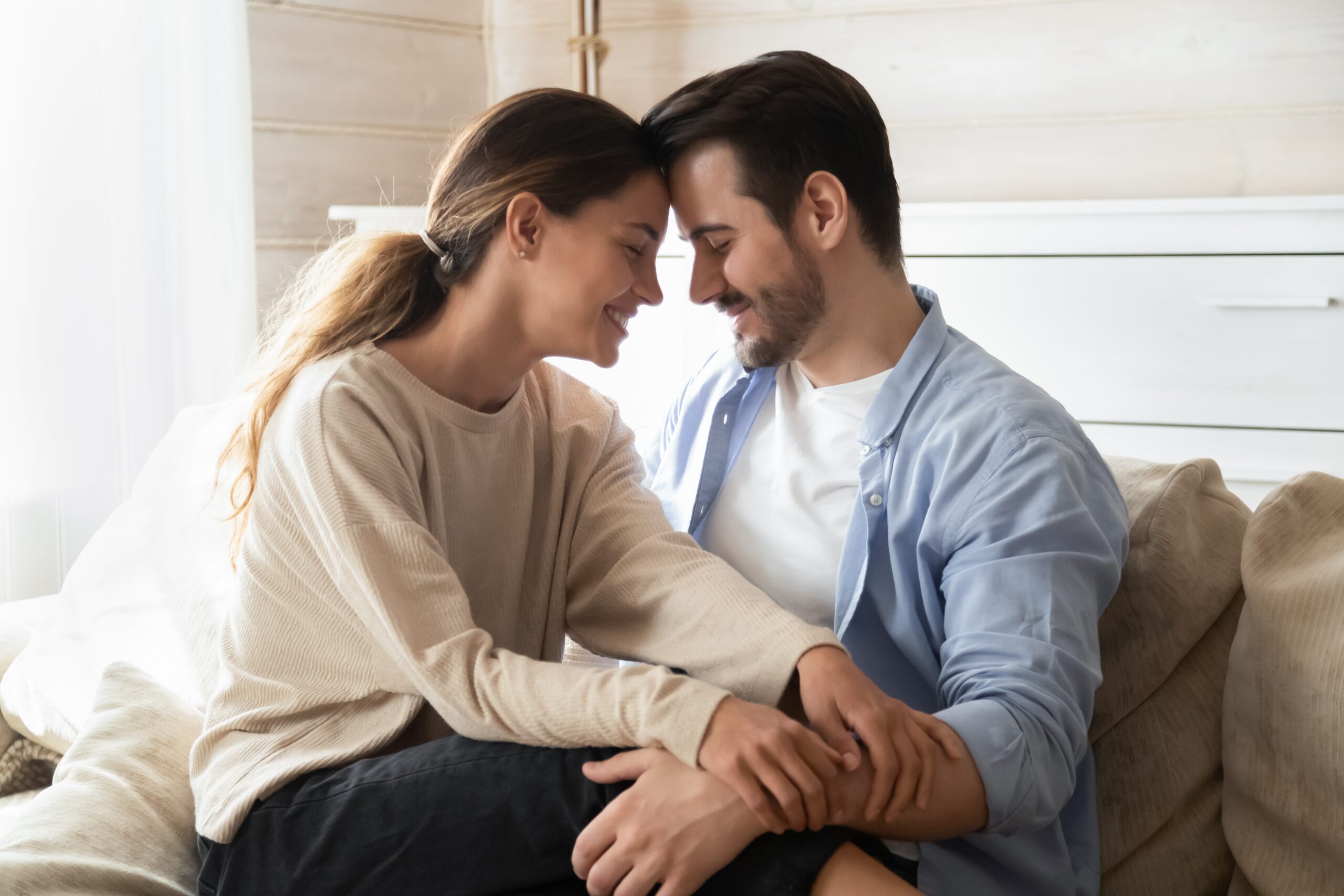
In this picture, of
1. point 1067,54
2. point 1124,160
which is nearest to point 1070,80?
point 1067,54

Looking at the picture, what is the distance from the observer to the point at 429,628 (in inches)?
42.4

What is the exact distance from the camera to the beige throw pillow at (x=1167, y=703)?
3.95ft

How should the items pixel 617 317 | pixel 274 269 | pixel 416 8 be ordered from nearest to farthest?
pixel 617 317
pixel 274 269
pixel 416 8

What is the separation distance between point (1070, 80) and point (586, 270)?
1.60 m

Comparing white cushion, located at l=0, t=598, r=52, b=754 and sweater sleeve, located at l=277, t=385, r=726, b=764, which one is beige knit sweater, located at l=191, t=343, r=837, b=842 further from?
white cushion, located at l=0, t=598, r=52, b=754

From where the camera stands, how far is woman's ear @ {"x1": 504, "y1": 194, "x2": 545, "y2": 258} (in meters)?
1.29

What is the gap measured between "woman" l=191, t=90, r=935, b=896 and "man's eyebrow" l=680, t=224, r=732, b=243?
80 millimetres

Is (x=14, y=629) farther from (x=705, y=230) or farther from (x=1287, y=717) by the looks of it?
(x=1287, y=717)

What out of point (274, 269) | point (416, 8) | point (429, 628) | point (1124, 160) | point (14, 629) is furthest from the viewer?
point (416, 8)

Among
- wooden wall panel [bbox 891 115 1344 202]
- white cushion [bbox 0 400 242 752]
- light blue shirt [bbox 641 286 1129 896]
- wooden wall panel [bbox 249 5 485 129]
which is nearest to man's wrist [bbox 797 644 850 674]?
light blue shirt [bbox 641 286 1129 896]

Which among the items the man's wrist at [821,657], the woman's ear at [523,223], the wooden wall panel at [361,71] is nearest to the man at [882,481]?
the man's wrist at [821,657]

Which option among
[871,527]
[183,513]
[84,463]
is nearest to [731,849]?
[871,527]

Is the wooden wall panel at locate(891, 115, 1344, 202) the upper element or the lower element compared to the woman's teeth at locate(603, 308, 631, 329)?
upper

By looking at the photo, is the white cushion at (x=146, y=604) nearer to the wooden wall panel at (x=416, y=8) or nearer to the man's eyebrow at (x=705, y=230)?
the man's eyebrow at (x=705, y=230)
